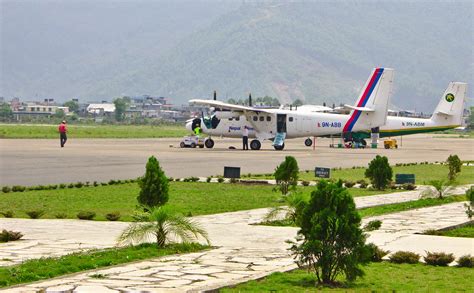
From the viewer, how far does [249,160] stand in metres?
47.8

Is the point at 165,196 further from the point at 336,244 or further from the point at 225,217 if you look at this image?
the point at 336,244

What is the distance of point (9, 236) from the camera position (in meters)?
16.8

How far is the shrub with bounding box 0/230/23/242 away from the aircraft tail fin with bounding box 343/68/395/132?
5165 cm

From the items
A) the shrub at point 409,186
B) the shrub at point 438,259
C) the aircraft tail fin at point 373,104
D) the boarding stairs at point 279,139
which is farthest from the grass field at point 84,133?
the shrub at point 438,259

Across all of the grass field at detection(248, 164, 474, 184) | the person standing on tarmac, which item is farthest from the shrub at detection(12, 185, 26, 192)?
the person standing on tarmac

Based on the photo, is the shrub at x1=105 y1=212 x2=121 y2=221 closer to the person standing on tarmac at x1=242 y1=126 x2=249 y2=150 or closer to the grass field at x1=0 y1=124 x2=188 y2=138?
the person standing on tarmac at x1=242 y1=126 x2=249 y2=150

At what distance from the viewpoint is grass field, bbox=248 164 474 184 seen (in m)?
35.5

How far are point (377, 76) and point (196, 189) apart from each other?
1717 inches

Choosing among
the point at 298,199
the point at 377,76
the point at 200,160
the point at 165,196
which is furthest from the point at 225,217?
the point at 377,76

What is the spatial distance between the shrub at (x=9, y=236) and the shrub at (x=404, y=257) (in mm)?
5988

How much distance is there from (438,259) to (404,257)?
49cm

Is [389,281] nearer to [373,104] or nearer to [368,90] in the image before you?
[373,104]

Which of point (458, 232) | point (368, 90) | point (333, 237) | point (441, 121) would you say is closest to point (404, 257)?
point (333, 237)

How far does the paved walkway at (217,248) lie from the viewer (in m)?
12.8
